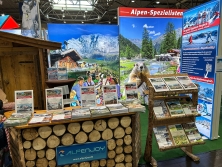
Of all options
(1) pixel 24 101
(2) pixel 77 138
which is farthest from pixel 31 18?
(2) pixel 77 138

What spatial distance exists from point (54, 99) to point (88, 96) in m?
0.41

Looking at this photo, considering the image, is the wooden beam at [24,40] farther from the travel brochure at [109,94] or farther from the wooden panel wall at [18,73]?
the travel brochure at [109,94]

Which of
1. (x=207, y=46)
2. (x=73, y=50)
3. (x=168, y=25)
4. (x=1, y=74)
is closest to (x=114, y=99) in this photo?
(x=1, y=74)

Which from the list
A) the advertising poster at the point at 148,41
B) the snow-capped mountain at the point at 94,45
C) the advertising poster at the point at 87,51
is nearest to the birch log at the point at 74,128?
the advertising poster at the point at 87,51

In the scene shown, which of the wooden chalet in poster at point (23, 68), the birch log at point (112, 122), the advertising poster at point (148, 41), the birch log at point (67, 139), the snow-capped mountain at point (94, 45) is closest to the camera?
the birch log at point (67, 139)

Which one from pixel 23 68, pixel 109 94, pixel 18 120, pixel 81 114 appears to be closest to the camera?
pixel 18 120

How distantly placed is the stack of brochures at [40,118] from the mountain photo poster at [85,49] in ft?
8.83

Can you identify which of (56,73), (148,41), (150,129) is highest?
(148,41)

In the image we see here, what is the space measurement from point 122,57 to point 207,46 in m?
2.45

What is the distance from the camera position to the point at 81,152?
1.88 metres

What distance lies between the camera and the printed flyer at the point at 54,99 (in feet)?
6.38

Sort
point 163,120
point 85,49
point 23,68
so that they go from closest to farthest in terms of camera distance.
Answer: point 163,120
point 23,68
point 85,49

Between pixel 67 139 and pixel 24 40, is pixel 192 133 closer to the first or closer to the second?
pixel 67 139

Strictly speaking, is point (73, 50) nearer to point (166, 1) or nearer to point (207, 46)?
point (207, 46)
